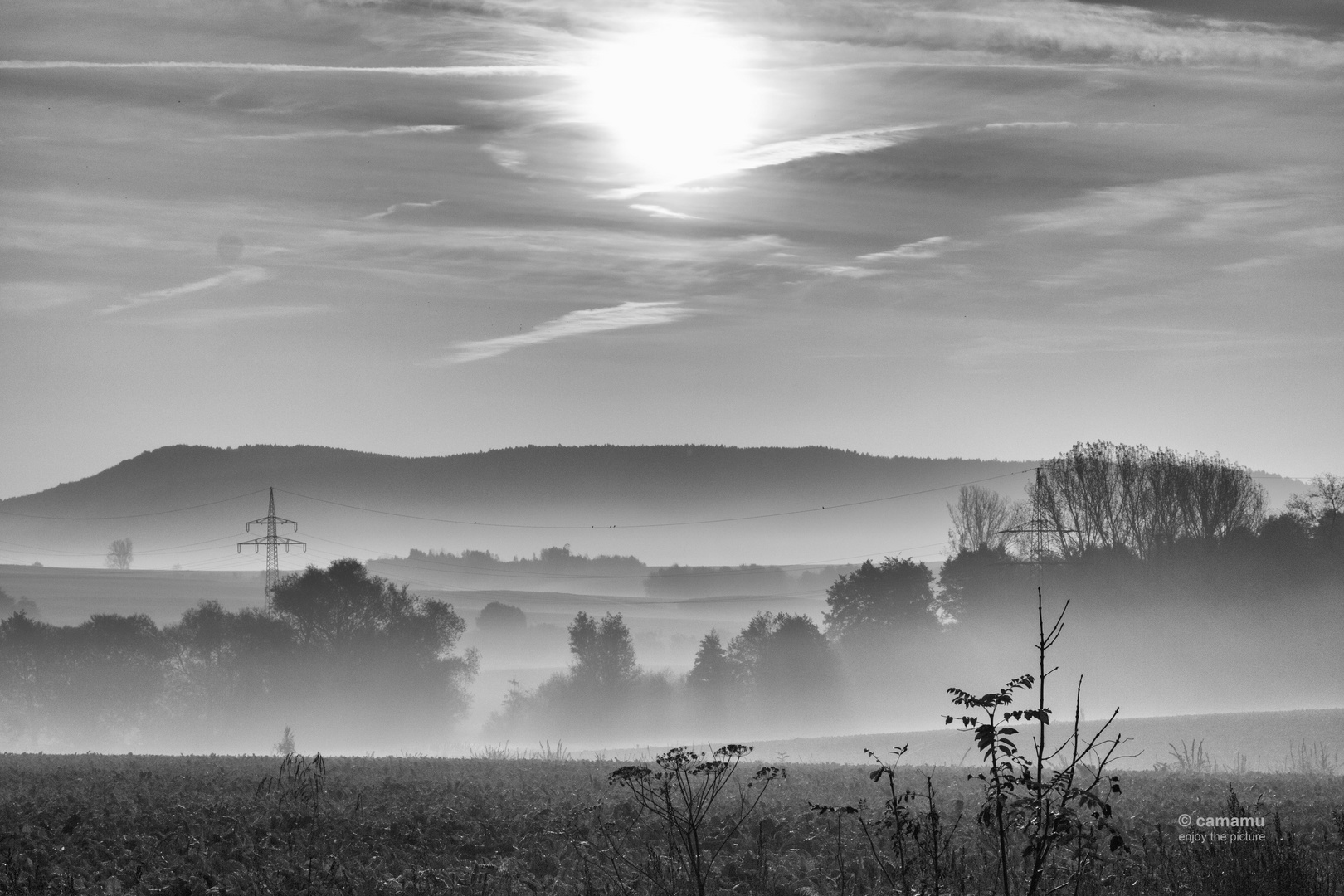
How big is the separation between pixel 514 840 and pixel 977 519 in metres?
96.7

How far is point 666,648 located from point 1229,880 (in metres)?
172

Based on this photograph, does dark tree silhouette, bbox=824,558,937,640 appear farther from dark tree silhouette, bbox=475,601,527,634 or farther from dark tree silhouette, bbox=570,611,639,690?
dark tree silhouette, bbox=475,601,527,634

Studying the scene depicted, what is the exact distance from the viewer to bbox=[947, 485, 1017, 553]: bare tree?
106000mm

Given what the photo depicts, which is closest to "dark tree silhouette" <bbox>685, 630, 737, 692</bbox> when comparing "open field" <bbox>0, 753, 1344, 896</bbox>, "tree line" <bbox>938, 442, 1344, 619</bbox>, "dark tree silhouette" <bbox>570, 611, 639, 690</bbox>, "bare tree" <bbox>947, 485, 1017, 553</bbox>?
"dark tree silhouette" <bbox>570, 611, 639, 690</bbox>

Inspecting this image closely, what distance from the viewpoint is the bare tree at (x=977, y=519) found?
106 m

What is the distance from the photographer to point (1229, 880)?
12.9 m

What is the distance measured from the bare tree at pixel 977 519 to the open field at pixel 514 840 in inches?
3392

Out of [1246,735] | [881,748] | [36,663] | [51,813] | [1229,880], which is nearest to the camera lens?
[1229,880]

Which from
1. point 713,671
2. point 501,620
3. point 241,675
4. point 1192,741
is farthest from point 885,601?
point 501,620

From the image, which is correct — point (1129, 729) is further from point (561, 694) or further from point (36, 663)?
point (36, 663)

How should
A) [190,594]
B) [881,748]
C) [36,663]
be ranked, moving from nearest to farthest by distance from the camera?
[881,748], [36,663], [190,594]

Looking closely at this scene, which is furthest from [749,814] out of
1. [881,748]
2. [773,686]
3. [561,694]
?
[561,694]

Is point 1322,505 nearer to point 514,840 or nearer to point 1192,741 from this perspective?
point 1192,741

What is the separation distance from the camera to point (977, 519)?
10706 centimetres
